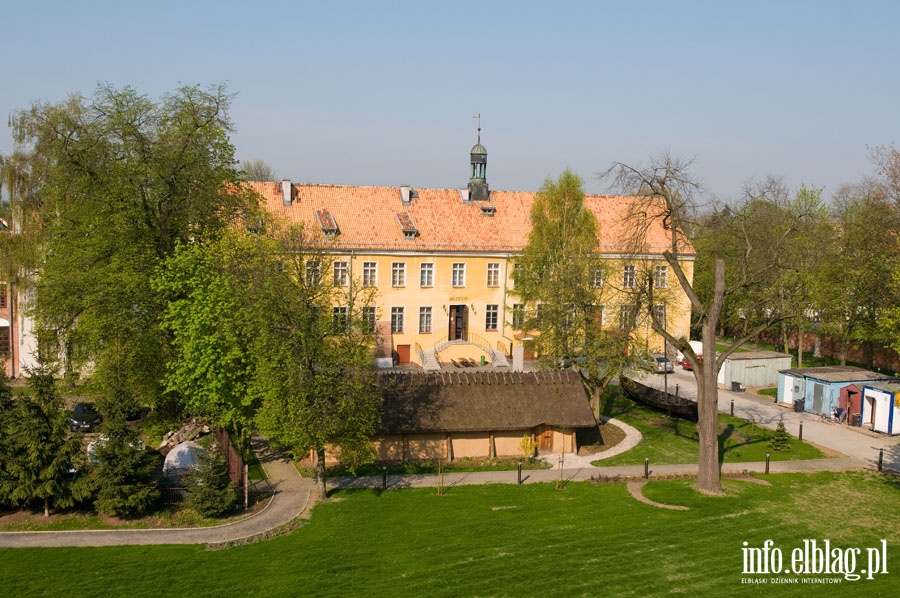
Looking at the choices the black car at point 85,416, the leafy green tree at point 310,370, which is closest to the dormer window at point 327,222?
the black car at point 85,416

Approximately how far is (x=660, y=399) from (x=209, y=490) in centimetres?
2319

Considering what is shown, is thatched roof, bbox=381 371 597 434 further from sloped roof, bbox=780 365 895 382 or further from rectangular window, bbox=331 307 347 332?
sloped roof, bbox=780 365 895 382

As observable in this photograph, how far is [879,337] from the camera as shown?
40.0 m

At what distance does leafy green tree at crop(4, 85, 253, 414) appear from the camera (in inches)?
1115

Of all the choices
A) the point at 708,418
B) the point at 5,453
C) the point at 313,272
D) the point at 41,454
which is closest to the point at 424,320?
the point at 313,272

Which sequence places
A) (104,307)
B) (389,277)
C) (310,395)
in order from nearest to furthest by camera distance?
(310,395)
(104,307)
(389,277)

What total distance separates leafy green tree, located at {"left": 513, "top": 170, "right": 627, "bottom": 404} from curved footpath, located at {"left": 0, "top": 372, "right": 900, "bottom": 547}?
4222mm

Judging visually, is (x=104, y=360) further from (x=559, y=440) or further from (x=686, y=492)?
(x=686, y=492)

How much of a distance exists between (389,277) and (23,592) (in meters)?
30.1

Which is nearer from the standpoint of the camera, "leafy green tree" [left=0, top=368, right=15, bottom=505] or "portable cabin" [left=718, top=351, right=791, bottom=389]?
"leafy green tree" [left=0, top=368, right=15, bottom=505]

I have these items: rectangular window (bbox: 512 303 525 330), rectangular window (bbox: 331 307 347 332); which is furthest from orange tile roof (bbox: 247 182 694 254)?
rectangular window (bbox: 331 307 347 332)

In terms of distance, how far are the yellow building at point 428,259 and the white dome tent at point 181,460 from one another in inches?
732

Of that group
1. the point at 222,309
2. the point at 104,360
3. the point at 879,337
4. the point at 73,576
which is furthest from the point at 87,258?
the point at 879,337

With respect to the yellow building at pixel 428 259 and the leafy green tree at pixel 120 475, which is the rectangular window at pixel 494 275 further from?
the leafy green tree at pixel 120 475
